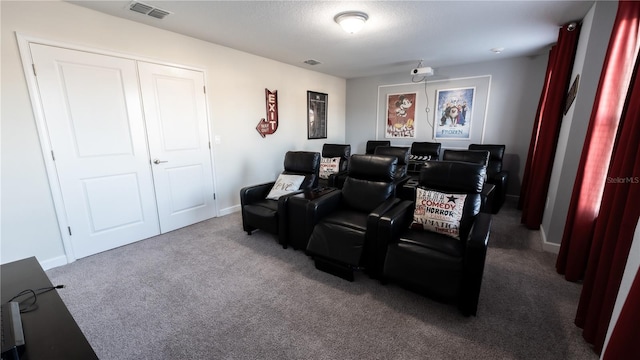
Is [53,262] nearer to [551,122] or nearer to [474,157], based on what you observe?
[474,157]

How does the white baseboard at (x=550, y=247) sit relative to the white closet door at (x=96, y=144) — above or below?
below

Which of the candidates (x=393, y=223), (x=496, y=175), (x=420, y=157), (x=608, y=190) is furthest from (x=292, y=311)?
(x=420, y=157)

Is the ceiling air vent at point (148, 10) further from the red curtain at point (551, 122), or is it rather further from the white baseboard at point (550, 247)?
the white baseboard at point (550, 247)

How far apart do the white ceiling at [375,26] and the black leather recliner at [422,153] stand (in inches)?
62.6

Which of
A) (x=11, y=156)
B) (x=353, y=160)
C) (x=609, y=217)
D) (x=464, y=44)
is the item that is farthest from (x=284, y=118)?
(x=609, y=217)

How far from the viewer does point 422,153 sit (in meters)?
5.12

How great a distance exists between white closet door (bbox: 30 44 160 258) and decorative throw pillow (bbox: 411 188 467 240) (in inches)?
121

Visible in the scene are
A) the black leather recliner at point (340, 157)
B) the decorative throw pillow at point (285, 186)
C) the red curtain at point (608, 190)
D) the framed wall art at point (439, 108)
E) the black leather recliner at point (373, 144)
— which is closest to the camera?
the red curtain at point (608, 190)

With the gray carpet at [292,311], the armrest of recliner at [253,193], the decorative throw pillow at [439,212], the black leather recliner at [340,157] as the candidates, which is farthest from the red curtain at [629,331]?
the black leather recliner at [340,157]

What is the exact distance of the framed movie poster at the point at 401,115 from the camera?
554 centimetres

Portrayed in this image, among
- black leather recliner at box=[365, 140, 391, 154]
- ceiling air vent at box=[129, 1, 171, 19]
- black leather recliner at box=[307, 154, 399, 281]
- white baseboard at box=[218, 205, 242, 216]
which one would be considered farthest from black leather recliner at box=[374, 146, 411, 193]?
ceiling air vent at box=[129, 1, 171, 19]

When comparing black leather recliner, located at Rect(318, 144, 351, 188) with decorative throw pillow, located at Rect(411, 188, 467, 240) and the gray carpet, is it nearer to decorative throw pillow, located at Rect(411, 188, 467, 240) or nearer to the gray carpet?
the gray carpet

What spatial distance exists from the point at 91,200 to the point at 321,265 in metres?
2.50

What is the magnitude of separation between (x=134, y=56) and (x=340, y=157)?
10.4 feet
